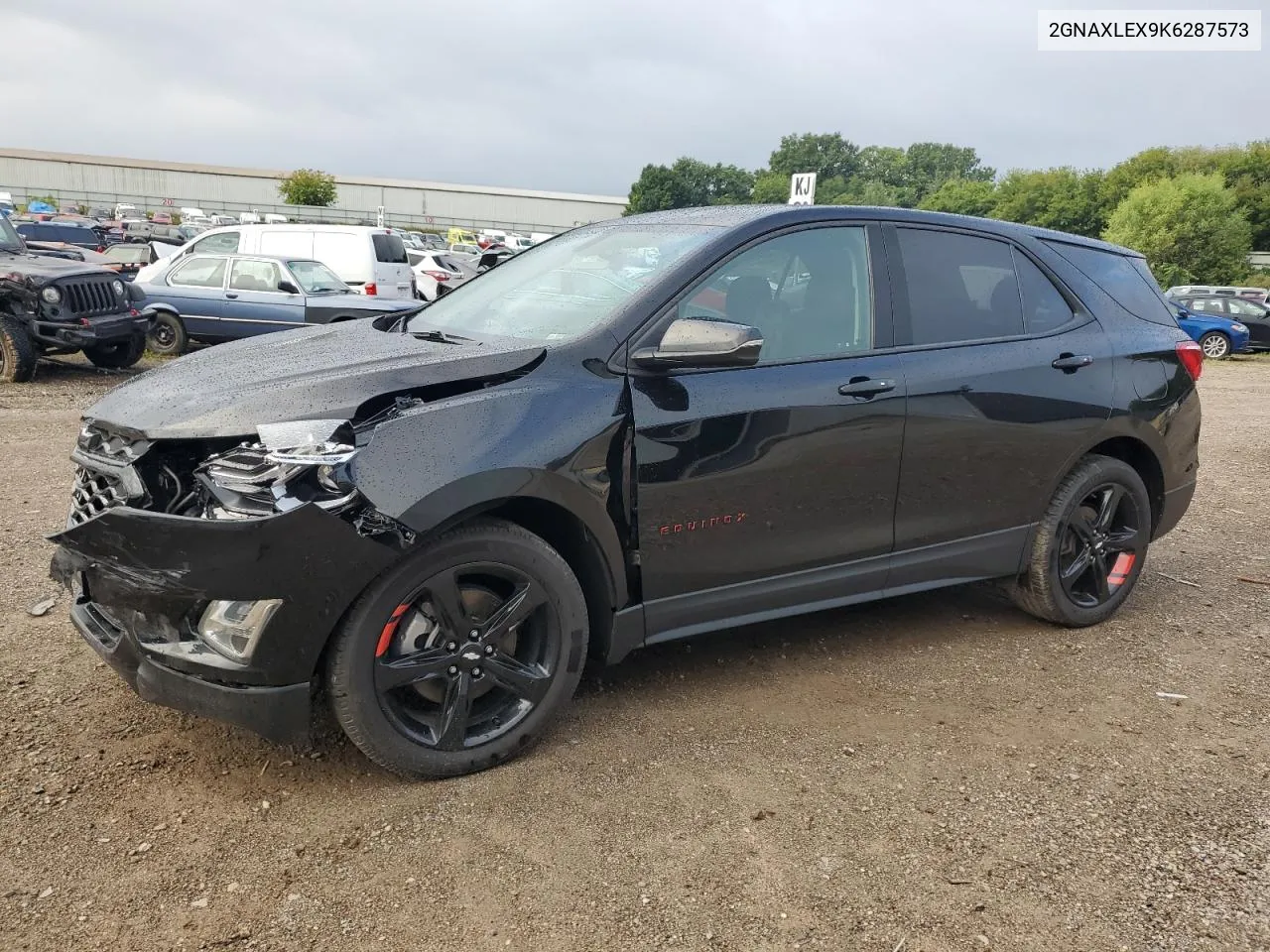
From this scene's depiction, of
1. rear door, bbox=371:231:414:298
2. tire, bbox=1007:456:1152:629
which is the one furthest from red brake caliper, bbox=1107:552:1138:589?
rear door, bbox=371:231:414:298

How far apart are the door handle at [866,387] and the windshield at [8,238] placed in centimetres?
1085

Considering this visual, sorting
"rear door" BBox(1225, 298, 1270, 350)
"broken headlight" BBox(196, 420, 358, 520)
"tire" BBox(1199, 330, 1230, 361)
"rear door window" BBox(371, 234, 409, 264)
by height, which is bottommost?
"tire" BBox(1199, 330, 1230, 361)

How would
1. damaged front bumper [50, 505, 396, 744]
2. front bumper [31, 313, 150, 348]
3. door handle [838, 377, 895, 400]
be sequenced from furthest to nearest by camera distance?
front bumper [31, 313, 150, 348], door handle [838, 377, 895, 400], damaged front bumper [50, 505, 396, 744]

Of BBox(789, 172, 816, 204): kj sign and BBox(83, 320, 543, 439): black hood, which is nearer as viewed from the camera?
BBox(83, 320, 543, 439): black hood

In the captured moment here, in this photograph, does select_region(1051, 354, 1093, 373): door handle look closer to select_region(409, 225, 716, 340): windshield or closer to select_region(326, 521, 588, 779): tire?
select_region(409, 225, 716, 340): windshield

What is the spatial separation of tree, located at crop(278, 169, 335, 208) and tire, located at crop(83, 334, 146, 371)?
55.5 m

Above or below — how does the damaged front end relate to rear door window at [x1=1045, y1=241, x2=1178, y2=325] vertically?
below

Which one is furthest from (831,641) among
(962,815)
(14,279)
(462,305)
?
(14,279)

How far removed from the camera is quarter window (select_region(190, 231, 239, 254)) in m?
14.4

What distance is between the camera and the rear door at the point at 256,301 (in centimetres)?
1230

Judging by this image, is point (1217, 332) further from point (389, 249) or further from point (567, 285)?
point (567, 285)

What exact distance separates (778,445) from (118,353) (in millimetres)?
10303

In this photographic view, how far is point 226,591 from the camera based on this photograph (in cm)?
262

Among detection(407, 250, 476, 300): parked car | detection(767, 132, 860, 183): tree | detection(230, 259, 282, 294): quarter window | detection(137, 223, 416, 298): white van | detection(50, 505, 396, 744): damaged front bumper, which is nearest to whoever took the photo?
detection(50, 505, 396, 744): damaged front bumper
